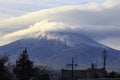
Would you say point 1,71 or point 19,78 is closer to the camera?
point 1,71

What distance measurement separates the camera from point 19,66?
299 ft

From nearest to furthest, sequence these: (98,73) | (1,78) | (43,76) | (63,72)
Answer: (1,78) → (43,76) → (98,73) → (63,72)

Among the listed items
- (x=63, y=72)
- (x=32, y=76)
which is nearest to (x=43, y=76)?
(x=32, y=76)

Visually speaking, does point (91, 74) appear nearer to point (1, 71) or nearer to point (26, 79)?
point (26, 79)

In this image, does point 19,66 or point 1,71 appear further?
point 19,66

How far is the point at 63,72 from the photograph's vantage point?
134m

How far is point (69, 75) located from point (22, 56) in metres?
44.5

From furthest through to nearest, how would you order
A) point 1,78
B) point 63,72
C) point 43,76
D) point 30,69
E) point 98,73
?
point 63,72, point 98,73, point 43,76, point 30,69, point 1,78

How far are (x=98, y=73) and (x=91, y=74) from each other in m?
2.11

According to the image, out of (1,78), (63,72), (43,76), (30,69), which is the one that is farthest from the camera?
(63,72)

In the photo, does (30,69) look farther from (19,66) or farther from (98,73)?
(98,73)

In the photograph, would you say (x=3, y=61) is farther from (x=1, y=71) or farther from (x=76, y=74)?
(x=76, y=74)

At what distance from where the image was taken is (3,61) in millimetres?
81500

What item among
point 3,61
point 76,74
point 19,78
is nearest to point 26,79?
point 19,78
